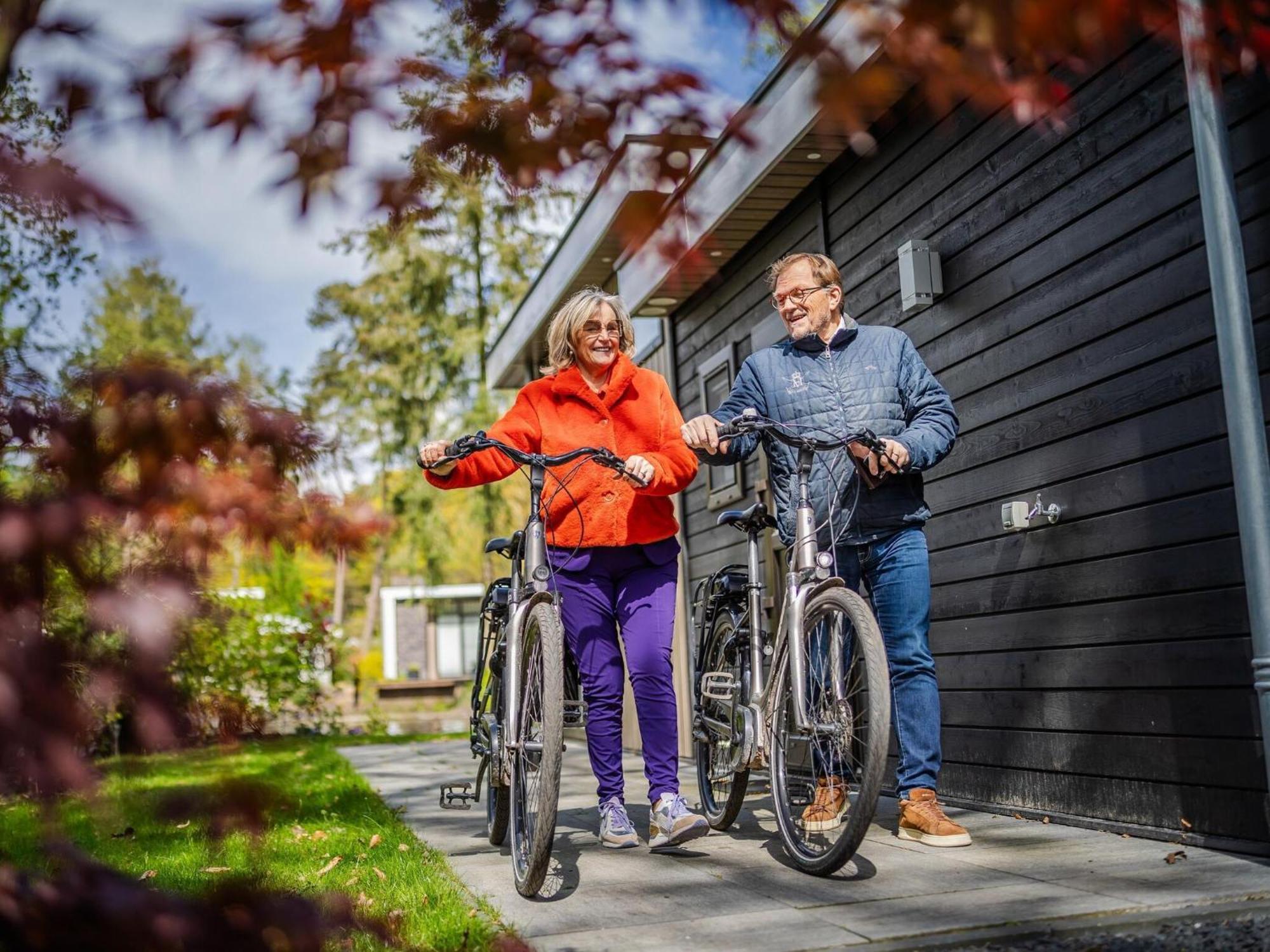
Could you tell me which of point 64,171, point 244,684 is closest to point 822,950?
point 64,171

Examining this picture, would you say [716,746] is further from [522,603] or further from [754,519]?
[522,603]

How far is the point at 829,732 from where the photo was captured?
10.0 feet

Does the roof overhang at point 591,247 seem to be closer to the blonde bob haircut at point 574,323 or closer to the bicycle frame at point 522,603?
the blonde bob haircut at point 574,323

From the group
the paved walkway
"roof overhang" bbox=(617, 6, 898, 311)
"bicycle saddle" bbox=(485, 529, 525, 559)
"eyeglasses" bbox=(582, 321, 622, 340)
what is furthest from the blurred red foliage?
"bicycle saddle" bbox=(485, 529, 525, 559)

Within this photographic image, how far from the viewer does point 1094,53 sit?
5.55 ft

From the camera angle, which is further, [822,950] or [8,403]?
[822,950]

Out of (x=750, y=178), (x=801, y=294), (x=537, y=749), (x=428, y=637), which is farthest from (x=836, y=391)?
(x=428, y=637)

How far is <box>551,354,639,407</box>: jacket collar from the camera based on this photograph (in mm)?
3676

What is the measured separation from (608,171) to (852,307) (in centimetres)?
359

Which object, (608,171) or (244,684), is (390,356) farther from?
(608,171)

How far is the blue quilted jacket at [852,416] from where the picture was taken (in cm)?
349

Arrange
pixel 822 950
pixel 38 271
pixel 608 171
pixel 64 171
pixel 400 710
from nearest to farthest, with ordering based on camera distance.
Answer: pixel 64 171, pixel 608 171, pixel 822 950, pixel 38 271, pixel 400 710

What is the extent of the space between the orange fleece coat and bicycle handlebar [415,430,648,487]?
0.13 m

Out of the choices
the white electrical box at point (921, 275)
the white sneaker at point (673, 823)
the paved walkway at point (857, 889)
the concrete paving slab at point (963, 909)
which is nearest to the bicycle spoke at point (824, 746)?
the paved walkway at point (857, 889)
